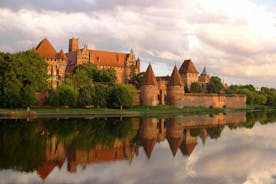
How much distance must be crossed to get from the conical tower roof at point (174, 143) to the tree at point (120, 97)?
30.3 metres

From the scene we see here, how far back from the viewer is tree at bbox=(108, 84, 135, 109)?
181ft

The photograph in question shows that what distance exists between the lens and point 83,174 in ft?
44.1

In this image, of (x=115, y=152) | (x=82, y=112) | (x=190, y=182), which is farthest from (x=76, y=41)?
(x=190, y=182)

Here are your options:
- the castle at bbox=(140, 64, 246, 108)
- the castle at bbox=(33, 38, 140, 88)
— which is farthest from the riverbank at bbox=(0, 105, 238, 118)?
the castle at bbox=(33, 38, 140, 88)

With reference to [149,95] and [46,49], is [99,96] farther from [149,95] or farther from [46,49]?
[46,49]

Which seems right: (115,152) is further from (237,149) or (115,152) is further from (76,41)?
(76,41)

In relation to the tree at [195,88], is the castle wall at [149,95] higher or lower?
lower

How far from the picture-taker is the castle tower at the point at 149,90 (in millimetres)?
62688

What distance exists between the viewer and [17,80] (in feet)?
154

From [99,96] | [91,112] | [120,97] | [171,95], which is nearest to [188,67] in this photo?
[171,95]

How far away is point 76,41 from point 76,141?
77076 millimetres

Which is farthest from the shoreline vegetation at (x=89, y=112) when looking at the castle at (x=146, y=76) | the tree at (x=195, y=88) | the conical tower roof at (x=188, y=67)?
the conical tower roof at (x=188, y=67)

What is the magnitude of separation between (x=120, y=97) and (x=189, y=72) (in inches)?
1632

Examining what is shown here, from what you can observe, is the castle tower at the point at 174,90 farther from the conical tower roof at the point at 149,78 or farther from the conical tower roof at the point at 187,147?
the conical tower roof at the point at 187,147
